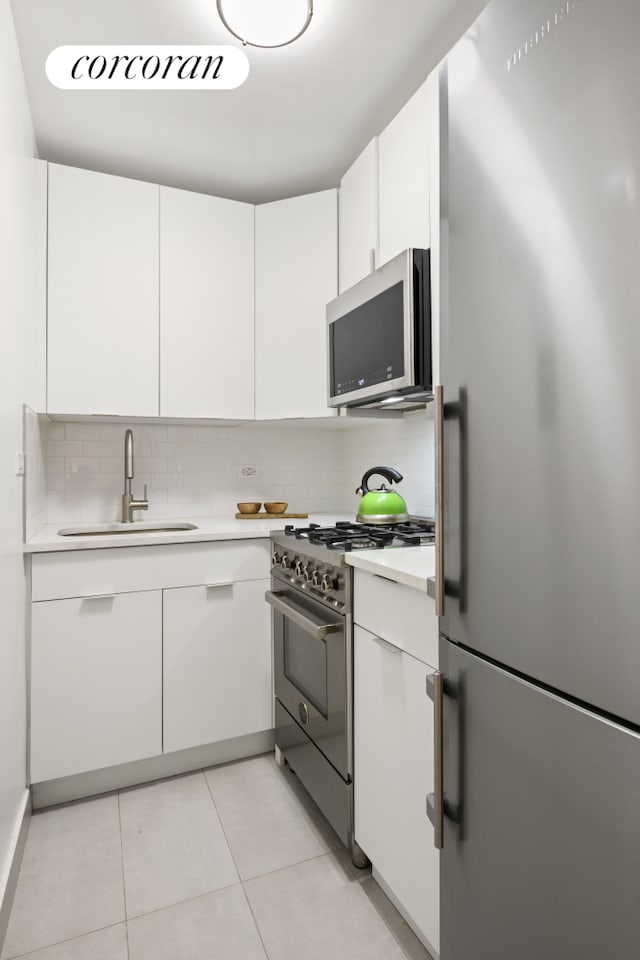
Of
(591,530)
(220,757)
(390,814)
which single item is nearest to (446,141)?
(591,530)

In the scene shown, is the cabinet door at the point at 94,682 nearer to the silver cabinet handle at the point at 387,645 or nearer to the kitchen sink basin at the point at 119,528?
the kitchen sink basin at the point at 119,528

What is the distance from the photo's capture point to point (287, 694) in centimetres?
204

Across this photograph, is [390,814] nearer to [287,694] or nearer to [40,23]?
[287,694]

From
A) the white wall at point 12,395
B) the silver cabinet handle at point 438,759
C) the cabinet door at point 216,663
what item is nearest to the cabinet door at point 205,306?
the white wall at point 12,395

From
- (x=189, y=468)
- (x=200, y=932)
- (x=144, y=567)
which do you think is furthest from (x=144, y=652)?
(x=189, y=468)

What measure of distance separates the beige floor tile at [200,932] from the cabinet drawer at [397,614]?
825 mm

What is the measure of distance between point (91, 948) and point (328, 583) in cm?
109

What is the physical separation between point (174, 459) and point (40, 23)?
168cm

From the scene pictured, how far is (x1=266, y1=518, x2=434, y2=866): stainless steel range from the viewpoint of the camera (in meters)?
1.57

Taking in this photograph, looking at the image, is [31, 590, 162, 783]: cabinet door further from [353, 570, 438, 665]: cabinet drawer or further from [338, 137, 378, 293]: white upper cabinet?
[338, 137, 378, 293]: white upper cabinet

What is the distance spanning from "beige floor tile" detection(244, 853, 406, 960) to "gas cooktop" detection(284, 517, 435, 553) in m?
0.95

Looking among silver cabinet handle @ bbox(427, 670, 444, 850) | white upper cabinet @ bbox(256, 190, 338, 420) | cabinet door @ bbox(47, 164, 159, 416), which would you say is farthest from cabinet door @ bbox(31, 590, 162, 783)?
silver cabinet handle @ bbox(427, 670, 444, 850)

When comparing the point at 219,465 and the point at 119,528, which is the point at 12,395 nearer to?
the point at 119,528

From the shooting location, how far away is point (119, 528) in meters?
2.45
